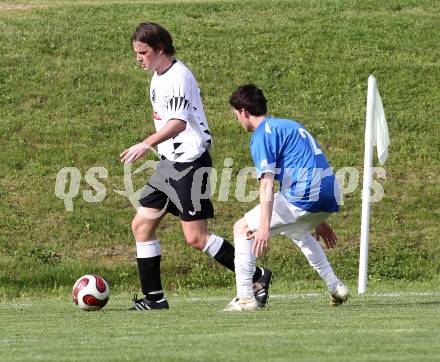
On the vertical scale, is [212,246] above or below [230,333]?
above

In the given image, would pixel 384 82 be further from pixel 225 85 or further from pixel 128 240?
pixel 128 240

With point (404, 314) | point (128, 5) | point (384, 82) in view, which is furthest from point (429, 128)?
point (404, 314)

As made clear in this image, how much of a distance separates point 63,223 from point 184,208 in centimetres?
721

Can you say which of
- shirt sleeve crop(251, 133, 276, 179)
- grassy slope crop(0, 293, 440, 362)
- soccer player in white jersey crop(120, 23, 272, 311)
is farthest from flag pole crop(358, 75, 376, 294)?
shirt sleeve crop(251, 133, 276, 179)

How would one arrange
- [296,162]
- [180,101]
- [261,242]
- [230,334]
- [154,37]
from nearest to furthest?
[230,334], [261,242], [296,162], [180,101], [154,37]

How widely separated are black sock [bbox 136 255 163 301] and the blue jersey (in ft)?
4.66

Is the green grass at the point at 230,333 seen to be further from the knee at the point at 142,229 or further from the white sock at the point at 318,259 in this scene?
the knee at the point at 142,229

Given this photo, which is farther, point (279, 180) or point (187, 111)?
point (187, 111)

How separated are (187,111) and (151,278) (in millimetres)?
1447

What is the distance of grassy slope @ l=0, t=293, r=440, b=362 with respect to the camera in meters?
6.08

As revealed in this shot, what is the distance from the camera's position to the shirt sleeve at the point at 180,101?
30.3 feet

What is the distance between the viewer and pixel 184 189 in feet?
30.7

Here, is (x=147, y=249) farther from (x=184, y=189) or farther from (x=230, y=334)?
(x=230, y=334)

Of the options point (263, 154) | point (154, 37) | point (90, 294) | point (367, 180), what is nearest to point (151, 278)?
point (90, 294)
